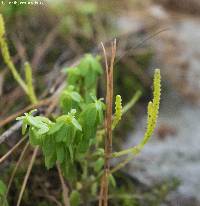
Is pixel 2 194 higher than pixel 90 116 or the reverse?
the reverse

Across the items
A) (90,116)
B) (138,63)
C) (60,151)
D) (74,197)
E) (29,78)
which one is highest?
(138,63)

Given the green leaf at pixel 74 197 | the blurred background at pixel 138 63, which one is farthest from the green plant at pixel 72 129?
the blurred background at pixel 138 63

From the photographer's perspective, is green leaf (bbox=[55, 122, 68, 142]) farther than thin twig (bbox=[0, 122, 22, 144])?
No

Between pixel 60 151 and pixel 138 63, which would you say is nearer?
pixel 60 151

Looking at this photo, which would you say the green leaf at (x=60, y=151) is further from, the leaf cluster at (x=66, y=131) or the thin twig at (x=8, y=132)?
the thin twig at (x=8, y=132)

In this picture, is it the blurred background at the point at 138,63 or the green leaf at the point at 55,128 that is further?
the blurred background at the point at 138,63

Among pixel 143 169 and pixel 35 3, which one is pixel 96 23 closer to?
pixel 35 3

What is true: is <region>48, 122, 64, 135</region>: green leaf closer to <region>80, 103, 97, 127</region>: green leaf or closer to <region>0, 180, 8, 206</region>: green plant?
<region>80, 103, 97, 127</region>: green leaf

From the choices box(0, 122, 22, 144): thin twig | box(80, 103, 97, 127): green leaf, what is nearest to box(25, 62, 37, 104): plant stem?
box(0, 122, 22, 144): thin twig

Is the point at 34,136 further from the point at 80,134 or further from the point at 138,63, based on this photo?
the point at 138,63

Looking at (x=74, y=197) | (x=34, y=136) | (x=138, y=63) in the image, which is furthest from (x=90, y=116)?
(x=138, y=63)
